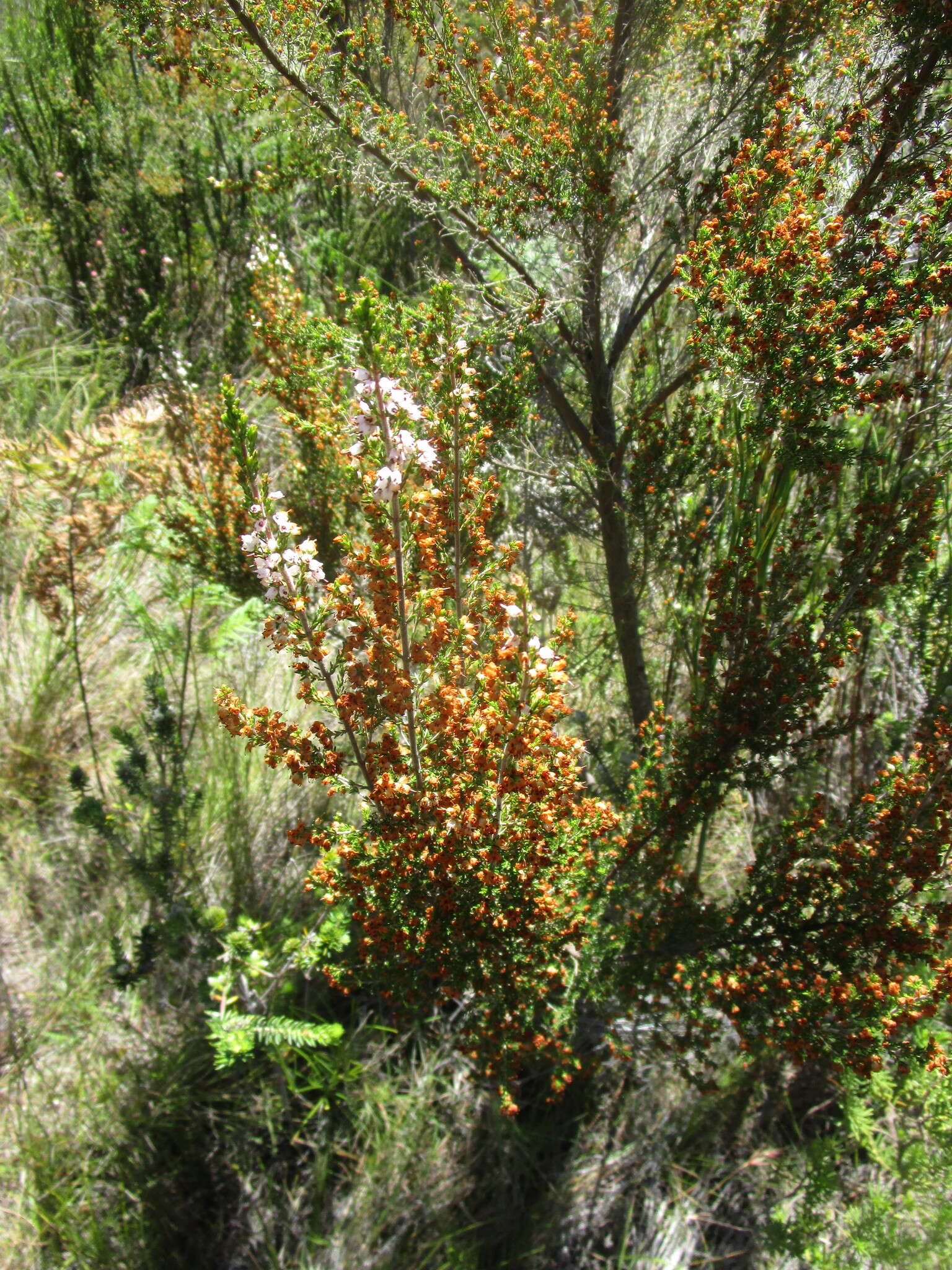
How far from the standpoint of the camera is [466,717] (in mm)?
1412

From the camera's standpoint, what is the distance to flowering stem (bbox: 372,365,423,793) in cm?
110

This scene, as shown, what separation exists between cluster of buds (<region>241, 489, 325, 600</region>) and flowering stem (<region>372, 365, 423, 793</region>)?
5.1 inches

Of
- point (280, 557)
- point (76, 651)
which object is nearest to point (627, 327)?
point (280, 557)

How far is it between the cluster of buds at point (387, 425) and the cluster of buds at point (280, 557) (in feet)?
0.54

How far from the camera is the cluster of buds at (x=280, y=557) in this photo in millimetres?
1187

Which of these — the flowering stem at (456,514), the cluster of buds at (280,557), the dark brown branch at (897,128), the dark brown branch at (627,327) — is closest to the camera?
the cluster of buds at (280,557)

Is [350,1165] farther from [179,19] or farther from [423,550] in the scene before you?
[179,19]

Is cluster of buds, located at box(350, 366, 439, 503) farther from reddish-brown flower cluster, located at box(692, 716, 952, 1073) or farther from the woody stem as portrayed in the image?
reddish-brown flower cluster, located at box(692, 716, 952, 1073)

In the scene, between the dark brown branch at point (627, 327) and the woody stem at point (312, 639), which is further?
the dark brown branch at point (627, 327)

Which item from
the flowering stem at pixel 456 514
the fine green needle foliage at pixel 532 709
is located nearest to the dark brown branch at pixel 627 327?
the fine green needle foliage at pixel 532 709

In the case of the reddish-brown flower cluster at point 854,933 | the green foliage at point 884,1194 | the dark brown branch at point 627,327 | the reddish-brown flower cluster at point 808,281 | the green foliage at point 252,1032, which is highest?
the dark brown branch at point 627,327

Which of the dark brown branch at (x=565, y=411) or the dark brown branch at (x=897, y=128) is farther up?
the dark brown branch at (x=897, y=128)

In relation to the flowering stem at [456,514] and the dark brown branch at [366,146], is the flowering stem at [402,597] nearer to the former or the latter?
the flowering stem at [456,514]

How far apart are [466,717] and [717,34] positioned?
202cm
